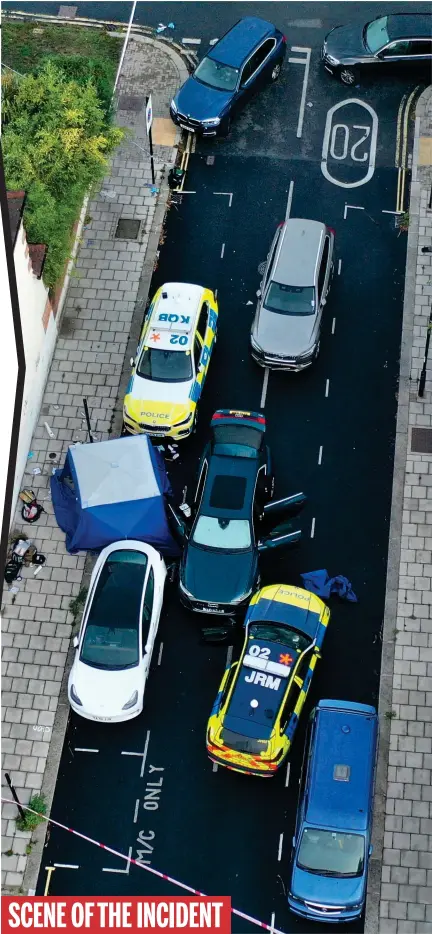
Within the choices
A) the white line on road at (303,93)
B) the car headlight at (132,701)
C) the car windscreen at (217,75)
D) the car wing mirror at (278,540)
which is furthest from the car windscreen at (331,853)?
the car windscreen at (217,75)

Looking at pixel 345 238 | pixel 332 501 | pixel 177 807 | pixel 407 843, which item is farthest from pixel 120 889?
pixel 345 238

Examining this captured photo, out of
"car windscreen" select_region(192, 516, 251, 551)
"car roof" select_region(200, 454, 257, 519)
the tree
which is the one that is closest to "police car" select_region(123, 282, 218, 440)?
"car roof" select_region(200, 454, 257, 519)

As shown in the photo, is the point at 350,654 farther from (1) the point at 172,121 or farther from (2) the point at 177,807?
(1) the point at 172,121

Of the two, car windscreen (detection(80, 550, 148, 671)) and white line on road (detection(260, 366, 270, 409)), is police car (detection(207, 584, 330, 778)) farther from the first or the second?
white line on road (detection(260, 366, 270, 409))

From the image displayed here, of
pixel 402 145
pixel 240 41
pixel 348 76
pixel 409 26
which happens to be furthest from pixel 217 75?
pixel 409 26

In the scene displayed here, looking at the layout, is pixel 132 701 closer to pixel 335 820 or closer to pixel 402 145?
pixel 335 820
